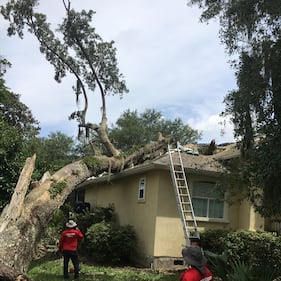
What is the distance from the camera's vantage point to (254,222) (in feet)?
55.3

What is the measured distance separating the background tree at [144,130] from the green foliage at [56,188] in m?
32.8

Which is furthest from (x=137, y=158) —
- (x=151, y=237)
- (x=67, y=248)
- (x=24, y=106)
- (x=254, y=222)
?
(x=24, y=106)

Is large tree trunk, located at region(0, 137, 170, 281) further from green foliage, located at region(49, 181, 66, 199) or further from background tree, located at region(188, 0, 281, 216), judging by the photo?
background tree, located at region(188, 0, 281, 216)

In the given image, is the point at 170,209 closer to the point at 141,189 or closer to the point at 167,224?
the point at 167,224

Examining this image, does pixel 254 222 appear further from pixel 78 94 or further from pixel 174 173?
pixel 78 94

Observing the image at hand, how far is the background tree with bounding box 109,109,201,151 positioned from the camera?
4991 centimetres

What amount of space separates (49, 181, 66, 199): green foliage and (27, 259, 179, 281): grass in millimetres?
2292

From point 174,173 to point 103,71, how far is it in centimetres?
1374

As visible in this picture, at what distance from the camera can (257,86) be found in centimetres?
988

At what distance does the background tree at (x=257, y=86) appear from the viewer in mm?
9797

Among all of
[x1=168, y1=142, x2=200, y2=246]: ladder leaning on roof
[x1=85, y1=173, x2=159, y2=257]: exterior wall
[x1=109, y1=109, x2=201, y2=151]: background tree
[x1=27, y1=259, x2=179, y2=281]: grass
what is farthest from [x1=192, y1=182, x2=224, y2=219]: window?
[x1=109, y1=109, x2=201, y2=151]: background tree

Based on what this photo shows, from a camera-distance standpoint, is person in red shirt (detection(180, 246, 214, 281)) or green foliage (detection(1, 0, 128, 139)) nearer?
person in red shirt (detection(180, 246, 214, 281))

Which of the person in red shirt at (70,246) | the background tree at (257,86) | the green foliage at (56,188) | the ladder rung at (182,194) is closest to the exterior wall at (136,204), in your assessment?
the ladder rung at (182,194)

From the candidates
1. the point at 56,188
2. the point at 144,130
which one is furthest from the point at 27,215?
the point at 144,130
